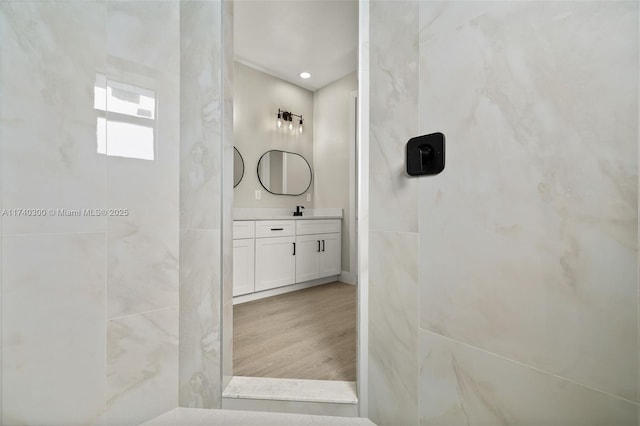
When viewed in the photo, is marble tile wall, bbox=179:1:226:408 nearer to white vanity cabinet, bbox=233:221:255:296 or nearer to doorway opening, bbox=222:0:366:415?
doorway opening, bbox=222:0:366:415

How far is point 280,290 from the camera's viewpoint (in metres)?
2.81

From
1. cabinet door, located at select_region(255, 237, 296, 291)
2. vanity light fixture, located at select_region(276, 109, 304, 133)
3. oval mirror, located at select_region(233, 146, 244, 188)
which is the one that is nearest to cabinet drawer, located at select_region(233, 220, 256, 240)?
cabinet door, located at select_region(255, 237, 296, 291)

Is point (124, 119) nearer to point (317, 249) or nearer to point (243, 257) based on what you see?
point (243, 257)

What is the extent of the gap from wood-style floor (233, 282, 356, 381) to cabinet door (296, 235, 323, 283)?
0.27m

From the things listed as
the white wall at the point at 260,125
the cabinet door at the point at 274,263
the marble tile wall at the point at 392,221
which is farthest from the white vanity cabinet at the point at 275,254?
the marble tile wall at the point at 392,221

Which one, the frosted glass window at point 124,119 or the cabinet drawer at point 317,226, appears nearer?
the frosted glass window at point 124,119

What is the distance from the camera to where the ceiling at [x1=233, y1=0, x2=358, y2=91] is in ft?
7.27

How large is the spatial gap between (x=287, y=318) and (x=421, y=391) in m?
1.34

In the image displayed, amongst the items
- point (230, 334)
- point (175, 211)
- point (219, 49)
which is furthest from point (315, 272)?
point (219, 49)

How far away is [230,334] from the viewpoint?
1.26 metres

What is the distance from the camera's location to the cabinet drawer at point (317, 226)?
2.96 metres

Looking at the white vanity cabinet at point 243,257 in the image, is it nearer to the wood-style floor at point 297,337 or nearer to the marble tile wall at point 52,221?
the wood-style floor at point 297,337

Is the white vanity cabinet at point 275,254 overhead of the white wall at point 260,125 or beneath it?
beneath

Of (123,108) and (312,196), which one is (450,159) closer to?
(123,108)
